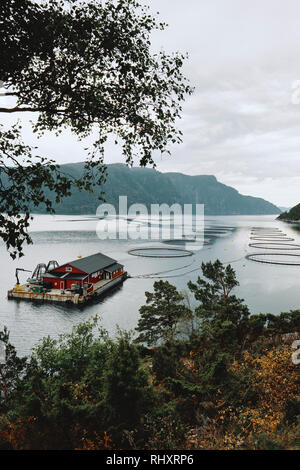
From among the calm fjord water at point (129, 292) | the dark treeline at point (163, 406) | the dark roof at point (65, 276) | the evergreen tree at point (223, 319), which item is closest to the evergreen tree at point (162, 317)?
the evergreen tree at point (223, 319)

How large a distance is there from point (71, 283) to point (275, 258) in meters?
79.3

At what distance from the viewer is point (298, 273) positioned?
283 ft

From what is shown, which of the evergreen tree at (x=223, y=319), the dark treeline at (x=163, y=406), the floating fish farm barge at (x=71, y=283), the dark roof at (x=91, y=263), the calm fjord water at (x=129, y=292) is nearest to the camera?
the dark treeline at (x=163, y=406)

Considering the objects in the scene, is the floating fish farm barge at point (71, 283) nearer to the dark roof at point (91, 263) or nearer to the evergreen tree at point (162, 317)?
the dark roof at point (91, 263)

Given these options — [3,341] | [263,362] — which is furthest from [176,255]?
[263,362]

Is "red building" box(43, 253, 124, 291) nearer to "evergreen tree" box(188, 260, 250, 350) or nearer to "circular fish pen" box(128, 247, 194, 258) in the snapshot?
"evergreen tree" box(188, 260, 250, 350)

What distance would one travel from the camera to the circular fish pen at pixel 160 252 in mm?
113800

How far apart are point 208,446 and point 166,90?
34.4 ft

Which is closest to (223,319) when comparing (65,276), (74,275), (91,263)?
(74,275)

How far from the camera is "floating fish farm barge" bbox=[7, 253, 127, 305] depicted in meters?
61.7

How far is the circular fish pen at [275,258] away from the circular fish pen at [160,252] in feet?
81.4

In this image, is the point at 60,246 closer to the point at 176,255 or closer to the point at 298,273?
the point at 176,255

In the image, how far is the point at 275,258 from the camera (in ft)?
365

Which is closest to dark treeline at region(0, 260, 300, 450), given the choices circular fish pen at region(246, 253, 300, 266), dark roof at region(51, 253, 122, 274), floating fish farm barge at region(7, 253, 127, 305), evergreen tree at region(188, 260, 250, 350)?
evergreen tree at region(188, 260, 250, 350)
